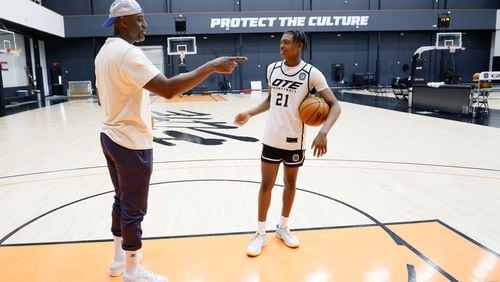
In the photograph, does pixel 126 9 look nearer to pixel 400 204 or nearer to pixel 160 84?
pixel 160 84

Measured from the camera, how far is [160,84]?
1899 mm

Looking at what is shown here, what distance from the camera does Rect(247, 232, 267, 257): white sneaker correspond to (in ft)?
8.68

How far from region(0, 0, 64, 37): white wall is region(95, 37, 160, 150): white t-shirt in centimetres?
1478

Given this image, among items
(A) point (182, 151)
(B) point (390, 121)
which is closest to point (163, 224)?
(A) point (182, 151)

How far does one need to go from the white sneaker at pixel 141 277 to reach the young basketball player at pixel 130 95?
142 millimetres

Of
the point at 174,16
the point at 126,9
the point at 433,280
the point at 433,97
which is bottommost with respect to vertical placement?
the point at 433,280

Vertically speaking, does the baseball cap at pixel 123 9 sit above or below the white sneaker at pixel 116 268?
above

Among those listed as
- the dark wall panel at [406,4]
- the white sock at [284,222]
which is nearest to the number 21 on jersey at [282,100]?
the white sock at [284,222]

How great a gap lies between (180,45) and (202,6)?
11.9 feet

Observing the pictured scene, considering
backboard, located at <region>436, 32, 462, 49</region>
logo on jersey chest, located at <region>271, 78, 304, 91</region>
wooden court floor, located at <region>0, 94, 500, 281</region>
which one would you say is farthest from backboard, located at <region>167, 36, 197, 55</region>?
logo on jersey chest, located at <region>271, 78, 304, 91</region>

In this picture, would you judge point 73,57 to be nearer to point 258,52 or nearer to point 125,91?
point 258,52

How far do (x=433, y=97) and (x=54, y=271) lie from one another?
11.6 meters

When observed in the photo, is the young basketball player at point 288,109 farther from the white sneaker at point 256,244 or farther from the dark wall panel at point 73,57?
the dark wall panel at point 73,57

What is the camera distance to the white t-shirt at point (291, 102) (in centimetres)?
261
